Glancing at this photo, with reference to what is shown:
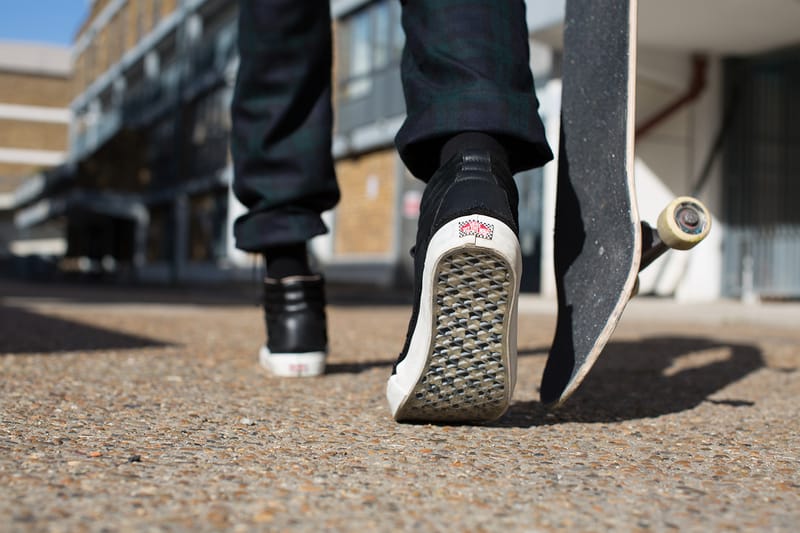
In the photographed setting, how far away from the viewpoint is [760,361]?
2.75 metres

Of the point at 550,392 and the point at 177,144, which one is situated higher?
the point at 177,144

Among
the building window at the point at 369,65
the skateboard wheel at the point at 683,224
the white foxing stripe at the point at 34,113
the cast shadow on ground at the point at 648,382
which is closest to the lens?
the skateboard wheel at the point at 683,224

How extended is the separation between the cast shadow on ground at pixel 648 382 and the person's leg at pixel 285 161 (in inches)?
20.8

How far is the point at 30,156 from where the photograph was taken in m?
40.7

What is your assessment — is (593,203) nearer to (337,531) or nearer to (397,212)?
(337,531)

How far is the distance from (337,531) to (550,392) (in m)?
0.66

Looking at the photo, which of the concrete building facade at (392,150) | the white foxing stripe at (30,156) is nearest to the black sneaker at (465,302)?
the concrete building facade at (392,150)

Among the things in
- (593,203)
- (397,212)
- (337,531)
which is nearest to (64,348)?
(593,203)

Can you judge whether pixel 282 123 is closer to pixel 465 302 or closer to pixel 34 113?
pixel 465 302

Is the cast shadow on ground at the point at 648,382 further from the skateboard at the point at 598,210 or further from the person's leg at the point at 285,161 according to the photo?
the person's leg at the point at 285,161

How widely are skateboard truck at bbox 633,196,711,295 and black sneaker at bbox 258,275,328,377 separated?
783mm

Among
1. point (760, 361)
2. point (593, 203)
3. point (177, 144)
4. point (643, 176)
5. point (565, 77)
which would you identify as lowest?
point (760, 361)

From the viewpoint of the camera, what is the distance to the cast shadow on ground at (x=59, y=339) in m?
2.50

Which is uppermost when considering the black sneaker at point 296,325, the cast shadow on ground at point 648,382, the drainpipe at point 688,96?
the drainpipe at point 688,96
